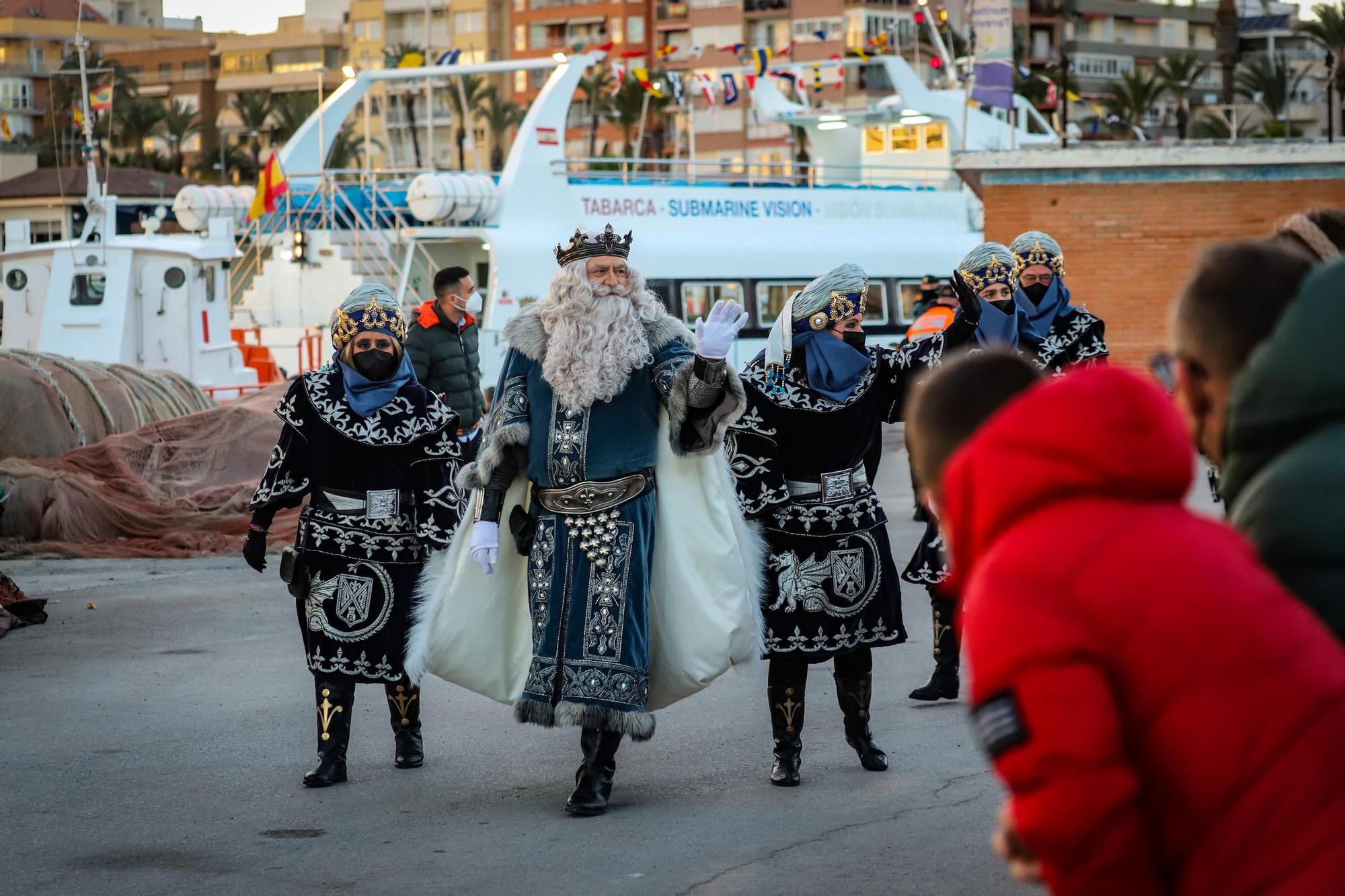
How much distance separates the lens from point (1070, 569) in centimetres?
237

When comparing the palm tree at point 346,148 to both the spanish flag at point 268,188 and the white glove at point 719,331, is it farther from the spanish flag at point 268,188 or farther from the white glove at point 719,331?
the white glove at point 719,331

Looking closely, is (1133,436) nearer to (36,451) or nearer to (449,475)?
(449,475)

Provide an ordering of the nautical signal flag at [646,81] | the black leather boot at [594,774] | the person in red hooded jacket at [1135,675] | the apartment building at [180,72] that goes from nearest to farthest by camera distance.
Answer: the person in red hooded jacket at [1135,675], the black leather boot at [594,774], the nautical signal flag at [646,81], the apartment building at [180,72]

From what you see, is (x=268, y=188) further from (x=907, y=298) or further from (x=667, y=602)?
(x=667, y=602)

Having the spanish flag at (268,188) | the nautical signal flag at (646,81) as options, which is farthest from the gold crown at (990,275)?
the nautical signal flag at (646,81)

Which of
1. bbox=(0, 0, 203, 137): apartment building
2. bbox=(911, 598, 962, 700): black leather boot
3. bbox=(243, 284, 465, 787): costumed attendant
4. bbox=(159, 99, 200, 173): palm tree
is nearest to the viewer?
bbox=(243, 284, 465, 787): costumed attendant

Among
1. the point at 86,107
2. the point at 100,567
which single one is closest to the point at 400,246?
the point at 86,107

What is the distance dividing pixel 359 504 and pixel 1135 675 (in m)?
4.98

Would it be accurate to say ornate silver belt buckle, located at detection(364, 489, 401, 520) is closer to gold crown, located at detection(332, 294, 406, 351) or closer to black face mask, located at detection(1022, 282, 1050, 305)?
gold crown, located at detection(332, 294, 406, 351)

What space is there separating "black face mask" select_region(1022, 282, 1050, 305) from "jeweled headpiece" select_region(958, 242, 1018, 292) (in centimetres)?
37

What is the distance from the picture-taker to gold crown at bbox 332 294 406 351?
23.2 ft

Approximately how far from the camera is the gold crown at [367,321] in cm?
707

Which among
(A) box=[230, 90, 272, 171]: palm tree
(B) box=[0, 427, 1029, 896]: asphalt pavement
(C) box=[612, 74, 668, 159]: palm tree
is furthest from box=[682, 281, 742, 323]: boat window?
(A) box=[230, 90, 272, 171]: palm tree

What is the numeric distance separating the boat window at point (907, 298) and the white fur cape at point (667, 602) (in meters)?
24.1
